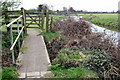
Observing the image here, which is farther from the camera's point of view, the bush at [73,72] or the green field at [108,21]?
the green field at [108,21]

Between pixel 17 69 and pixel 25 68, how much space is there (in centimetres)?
21

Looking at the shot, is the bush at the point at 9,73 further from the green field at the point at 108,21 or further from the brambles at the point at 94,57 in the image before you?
the green field at the point at 108,21

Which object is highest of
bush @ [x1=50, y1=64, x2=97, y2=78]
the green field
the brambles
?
the green field

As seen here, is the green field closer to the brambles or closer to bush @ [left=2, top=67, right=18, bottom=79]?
the brambles

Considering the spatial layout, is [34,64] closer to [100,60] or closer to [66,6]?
[100,60]

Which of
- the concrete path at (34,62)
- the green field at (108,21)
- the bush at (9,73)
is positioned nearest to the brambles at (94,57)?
the concrete path at (34,62)

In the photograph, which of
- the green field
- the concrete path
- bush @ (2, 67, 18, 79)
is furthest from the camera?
the green field

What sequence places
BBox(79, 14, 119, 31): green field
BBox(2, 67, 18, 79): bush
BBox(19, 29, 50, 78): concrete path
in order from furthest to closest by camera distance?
BBox(79, 14, 119, 31): green field, BBox(19, 29, 50, 78): concrete path, BBox(2, 67, 18, 79): bush

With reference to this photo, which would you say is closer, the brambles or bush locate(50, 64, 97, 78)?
bush locate(50, 64, 97, 78)

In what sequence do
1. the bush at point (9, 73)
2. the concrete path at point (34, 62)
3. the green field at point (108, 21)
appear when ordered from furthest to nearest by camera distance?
the green field at point (108, 21), the concrete path at point (34, 62), the bush at point (9, 73)

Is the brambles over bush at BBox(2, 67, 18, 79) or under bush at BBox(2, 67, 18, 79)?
over

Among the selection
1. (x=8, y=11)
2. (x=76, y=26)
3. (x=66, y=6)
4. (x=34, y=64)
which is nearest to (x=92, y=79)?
(x=34, y=64)

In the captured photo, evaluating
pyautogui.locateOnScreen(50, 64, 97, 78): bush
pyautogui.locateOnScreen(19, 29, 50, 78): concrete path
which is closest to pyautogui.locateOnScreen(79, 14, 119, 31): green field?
pyautogui.locateOnScreen(19, 29, 50, 78): concrete path

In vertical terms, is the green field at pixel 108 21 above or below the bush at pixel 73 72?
above
